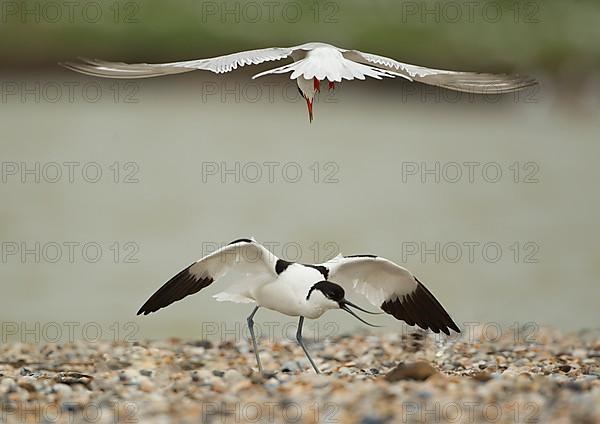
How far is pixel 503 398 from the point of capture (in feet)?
9.98

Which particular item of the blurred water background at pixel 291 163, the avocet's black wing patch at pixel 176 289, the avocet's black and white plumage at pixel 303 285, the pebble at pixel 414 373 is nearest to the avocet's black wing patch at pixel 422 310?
the avocet's black and white plumage at pixel 303 285

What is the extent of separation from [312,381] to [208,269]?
54cm

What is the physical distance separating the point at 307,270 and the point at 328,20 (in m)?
7.19

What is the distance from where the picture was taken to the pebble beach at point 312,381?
296 centimetres

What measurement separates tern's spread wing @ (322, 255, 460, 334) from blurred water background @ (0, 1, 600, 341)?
134cm

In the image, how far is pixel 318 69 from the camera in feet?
11.5

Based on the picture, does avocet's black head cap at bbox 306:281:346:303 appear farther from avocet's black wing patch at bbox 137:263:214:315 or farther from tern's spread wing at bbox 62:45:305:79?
tern's spread wing at bbox 62:45:305:79

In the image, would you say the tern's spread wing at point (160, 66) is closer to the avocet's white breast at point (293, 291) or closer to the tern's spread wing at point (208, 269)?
the tern's spread wing at point (208, 269)

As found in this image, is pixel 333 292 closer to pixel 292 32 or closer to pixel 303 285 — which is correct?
pixel 303 285

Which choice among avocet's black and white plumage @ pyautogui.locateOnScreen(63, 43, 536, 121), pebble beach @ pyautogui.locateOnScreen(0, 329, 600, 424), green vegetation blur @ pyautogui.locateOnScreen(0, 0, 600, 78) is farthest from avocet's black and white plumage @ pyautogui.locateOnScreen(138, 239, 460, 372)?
green vegetation blur @ pyautogui.locateOnScreen(0, 0, 600, 78)

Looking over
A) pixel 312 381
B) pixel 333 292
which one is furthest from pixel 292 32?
pixel 312 381

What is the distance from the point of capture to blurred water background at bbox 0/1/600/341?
629 cm

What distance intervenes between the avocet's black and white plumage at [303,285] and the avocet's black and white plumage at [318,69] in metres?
0.54

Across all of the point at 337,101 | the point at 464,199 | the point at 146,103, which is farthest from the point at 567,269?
the point at 146,103
